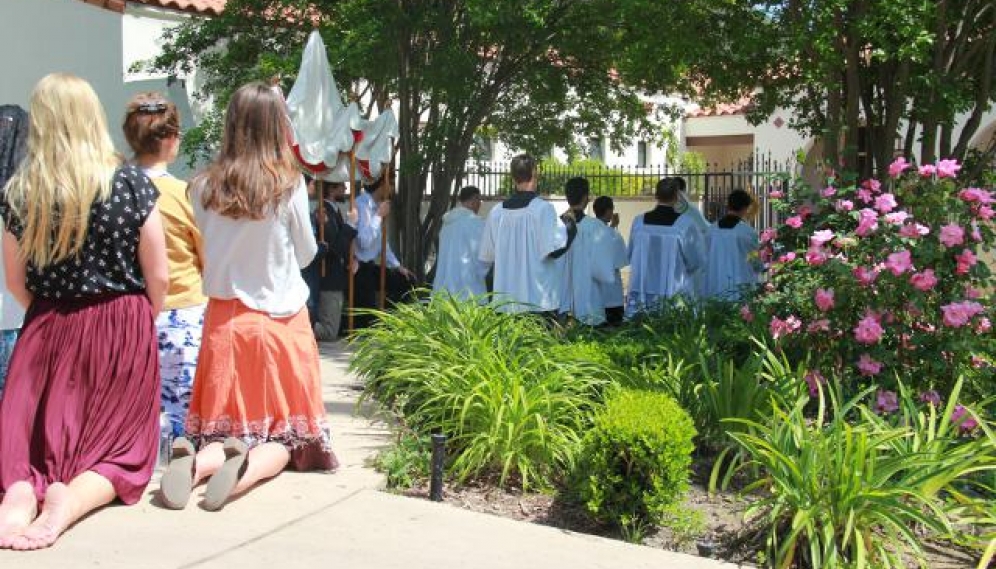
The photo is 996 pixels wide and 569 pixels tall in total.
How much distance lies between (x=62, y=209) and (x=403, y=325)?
3307 mm

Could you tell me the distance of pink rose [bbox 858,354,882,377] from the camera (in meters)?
6.61

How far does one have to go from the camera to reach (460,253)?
39.2ft

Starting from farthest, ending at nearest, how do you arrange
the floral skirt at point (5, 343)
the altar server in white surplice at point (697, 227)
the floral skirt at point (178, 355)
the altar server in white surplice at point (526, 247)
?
the altar server in white surplice at point (697, 227) → the altar server in white surplice at point (526, 247) → the floral skirt at point (5, 343) → the floral skirt at point (178, 355)

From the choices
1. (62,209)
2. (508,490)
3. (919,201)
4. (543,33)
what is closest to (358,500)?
(508,490)

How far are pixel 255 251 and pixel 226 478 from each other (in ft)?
3.26

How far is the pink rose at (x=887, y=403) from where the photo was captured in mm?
6551

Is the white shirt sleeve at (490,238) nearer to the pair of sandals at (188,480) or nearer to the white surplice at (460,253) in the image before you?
the white surplice at (460,253)

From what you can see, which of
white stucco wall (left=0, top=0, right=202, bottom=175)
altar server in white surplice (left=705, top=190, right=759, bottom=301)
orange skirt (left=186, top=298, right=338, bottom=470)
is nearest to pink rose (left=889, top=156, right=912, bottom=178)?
orange skirt (left=186, top=298, right=338, bottom=470)

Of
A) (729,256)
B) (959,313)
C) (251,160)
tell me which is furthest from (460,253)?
(251,160)

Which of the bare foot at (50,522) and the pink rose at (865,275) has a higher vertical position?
the pink rose at (865,275)

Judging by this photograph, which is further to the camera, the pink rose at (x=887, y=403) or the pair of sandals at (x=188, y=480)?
the pink rose at (x=887, y=403)

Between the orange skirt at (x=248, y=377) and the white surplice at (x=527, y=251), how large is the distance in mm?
4243

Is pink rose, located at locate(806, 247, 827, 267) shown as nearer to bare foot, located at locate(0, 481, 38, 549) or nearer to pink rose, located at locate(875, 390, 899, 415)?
pink rose, located at locate(875, 390, 899, 415)

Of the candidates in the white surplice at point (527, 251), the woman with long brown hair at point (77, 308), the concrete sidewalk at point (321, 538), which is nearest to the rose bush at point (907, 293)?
the concrete sidewalk at point (321, 538)
